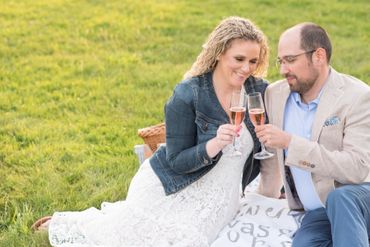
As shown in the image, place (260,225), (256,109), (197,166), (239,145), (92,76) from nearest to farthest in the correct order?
(256,109)
(197,166)
(239,145)
(260,225)
(92,76)

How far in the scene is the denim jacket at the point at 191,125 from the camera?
16.3 feet

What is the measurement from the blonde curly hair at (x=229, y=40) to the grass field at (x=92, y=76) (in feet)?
5.96

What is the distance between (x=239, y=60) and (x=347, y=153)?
1.01 meters

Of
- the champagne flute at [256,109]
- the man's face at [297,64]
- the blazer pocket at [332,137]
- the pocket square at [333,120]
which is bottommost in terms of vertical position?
the blazer pocket at [332,137]

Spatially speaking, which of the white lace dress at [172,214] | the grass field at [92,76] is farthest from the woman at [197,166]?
the grass field at [92,76]

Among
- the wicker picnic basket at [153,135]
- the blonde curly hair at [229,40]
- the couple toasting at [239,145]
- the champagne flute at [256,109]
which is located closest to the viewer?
the champagne flute at [256,109]

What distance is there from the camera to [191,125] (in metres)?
5.01

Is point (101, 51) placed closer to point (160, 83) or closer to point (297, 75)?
point (160, 83)

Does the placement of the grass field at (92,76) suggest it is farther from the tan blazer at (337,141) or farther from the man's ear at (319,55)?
the man's ear at (319,55)

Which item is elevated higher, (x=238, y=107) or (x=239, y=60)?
(x=239, y=60)

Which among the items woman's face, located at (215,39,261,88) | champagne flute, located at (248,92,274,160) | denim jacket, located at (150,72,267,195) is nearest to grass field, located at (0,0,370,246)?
denim jacket, located at (150,72,267,195)

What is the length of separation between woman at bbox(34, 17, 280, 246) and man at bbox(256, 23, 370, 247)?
247 millimetres

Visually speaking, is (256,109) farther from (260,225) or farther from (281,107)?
(260,225)


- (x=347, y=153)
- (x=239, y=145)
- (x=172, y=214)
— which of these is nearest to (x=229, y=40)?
(x=239, y=145)
